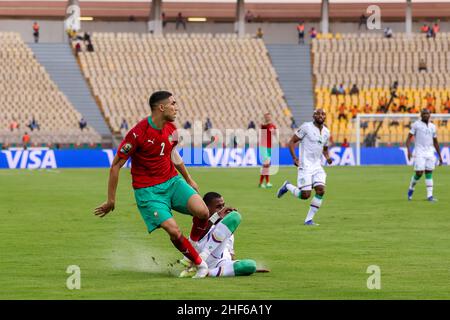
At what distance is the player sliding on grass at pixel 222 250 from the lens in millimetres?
12312

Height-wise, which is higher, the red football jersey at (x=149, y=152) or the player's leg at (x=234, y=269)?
the red football jersey at (x=149, y=152)

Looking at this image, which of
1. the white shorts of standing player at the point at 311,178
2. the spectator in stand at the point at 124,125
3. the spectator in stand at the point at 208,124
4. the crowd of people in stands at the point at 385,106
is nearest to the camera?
the white shorts of standing player at the point at 311,178

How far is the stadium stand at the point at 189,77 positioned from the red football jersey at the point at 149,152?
1881 inches

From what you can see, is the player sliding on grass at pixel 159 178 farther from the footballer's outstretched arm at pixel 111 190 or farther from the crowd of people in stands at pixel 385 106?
the crowd of people in stands at pixel 385 106

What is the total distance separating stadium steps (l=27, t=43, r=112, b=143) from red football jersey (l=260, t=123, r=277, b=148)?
25.5 meters

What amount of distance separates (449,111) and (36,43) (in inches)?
1041

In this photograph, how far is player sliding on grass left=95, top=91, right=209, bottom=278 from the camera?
12.2m

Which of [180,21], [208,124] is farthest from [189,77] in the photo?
[180,21]

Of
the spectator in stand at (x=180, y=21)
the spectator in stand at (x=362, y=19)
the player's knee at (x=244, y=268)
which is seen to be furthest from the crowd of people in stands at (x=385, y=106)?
the player's knee at (x=244, y=268)

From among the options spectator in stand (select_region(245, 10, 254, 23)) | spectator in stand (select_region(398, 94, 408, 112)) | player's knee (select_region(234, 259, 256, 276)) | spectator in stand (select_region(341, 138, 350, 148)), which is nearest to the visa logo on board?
spectator in stand (select_region(341, 138, 350, 148))

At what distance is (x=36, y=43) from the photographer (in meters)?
68.4

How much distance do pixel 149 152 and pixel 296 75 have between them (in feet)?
188
